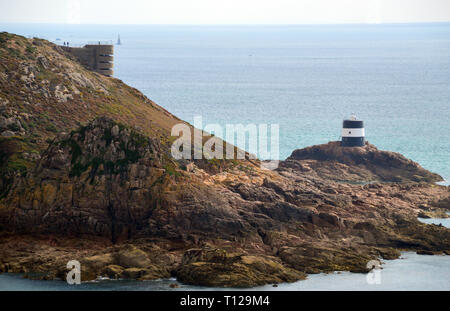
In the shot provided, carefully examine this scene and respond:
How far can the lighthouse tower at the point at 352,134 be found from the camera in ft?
277

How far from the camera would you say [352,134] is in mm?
84688

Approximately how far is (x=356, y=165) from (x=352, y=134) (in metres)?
3.71

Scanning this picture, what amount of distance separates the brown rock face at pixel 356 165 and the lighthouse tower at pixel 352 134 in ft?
2.14

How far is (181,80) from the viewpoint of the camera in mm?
185750

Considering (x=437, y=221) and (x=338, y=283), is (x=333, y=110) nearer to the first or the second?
(x=437, y=221)

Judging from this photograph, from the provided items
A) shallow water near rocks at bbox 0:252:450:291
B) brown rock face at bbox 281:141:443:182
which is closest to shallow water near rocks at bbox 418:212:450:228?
shallow water near rocks at bbox 0:252:450:291

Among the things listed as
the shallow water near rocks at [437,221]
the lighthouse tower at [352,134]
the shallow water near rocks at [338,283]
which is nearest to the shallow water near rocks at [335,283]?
the shallow water near rocks at [338,283]

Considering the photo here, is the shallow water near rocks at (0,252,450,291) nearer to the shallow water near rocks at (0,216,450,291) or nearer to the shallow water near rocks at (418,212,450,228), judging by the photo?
the shallow water near rocks at (0,216,450,291)

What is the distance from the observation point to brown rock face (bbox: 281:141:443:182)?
79.2 meters

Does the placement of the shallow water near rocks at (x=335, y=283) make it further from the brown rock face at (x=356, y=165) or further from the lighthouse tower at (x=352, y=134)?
the lighthouse tower at (x=352, y=134)

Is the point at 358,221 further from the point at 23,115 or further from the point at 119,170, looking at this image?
the point at 23,115

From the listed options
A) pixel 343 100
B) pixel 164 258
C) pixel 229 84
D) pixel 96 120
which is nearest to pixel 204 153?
pixel 96 120

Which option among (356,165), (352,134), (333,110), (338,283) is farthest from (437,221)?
(333,110)

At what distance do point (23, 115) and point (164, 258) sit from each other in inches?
661
